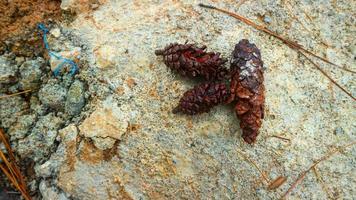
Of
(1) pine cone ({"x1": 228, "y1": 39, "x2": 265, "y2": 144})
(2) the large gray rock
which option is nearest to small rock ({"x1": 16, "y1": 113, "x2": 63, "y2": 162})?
(2) the large gray rock

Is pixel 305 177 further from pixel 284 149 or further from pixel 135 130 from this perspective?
pixel 135 130

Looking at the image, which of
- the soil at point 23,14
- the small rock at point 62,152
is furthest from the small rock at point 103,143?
the soil at point 23,14

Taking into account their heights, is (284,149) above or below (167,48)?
below

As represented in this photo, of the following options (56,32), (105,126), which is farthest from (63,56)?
(105,126)

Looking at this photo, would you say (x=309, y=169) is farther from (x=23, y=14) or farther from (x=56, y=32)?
(x=23, y=14)

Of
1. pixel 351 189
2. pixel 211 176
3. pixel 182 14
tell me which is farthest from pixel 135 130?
pixel 351 189

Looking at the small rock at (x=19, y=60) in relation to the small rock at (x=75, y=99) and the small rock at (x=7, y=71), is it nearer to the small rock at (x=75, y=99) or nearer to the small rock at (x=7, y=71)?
the small rock at (x=7, y=71)
